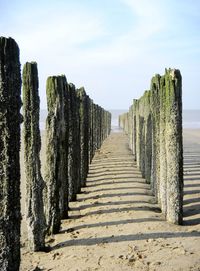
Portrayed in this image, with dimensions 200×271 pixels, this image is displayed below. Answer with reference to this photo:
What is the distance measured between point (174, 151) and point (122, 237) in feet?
6.99

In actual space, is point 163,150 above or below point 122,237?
above

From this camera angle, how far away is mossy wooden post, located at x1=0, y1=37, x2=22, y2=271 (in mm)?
5477

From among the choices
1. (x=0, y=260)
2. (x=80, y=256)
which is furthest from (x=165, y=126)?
(x=0, y=260)

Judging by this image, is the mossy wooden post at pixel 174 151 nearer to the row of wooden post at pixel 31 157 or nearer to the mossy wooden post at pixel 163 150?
the mossy wooden post at pixel 163 150

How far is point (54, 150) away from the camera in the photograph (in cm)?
874

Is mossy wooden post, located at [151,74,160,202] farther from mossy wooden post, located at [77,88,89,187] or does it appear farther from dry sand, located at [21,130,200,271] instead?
mossy wooden post, located at [77,88,89,187]

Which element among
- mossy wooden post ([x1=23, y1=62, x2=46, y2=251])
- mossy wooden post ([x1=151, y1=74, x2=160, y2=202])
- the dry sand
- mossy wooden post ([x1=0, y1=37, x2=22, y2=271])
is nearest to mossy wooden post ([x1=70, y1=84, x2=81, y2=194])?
the dry sand

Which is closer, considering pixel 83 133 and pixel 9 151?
pixel 9 151

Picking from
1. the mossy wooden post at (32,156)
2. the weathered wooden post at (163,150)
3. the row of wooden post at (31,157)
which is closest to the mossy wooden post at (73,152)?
the row of wooden post at (31,157)

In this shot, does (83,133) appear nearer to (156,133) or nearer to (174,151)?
(156,133)

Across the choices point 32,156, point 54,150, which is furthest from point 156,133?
point 32,156

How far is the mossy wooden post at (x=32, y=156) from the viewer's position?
7391 millimetres

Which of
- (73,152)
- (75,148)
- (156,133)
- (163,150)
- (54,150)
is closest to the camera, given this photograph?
(54,150)

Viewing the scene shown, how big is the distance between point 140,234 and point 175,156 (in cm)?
181
